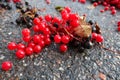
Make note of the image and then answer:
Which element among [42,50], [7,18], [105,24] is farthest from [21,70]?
[105,24]

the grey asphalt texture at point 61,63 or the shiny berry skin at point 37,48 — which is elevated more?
the shiny berry skin at point 37,48

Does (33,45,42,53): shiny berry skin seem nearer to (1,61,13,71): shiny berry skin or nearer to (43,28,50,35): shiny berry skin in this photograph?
(43,28,50,35): shiny berry skin

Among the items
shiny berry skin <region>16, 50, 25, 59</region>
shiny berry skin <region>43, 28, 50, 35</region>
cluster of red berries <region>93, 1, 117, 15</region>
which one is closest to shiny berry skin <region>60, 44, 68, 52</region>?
shiny berry skin <region>43, 28, 50, 35</region>

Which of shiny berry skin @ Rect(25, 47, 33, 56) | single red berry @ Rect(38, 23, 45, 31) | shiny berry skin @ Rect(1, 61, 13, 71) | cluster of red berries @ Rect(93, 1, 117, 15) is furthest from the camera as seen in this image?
cluster of red berries @ Rect(93, 1, 117, 15)

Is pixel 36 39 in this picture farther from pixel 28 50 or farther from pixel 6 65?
pixel 6 65

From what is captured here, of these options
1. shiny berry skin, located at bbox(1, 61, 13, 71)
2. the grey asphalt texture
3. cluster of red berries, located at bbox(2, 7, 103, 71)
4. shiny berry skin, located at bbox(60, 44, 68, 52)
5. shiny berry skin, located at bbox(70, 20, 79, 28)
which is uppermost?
shiny berry skin, located at bbox(70, 20, 79, 28)

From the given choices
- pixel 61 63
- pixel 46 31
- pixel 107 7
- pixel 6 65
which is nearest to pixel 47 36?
pixel 46 31

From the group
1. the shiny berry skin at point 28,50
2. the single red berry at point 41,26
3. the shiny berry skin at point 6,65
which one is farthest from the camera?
the single red berry at point 41,26

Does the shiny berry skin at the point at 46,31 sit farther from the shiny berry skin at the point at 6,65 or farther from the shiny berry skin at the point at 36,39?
the shiny berry skin at the point at 6,65

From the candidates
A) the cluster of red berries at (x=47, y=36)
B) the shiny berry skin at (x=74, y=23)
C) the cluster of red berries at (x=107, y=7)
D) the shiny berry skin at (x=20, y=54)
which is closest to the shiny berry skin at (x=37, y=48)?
the cluster of red berries at (x=47, y=36)
